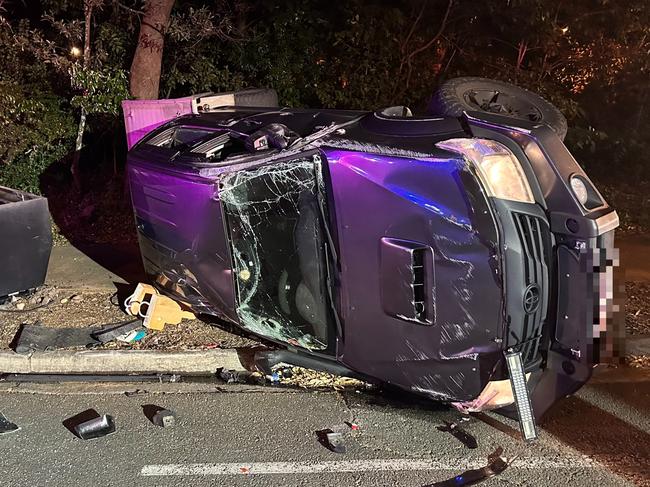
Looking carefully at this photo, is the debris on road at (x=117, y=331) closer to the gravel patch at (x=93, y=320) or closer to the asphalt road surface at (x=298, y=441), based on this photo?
the gravel patch at (x=93, y=320)

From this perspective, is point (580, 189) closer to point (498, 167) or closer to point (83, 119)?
point (498, 167)

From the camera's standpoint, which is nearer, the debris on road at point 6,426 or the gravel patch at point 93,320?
the debris on road at point 6,426

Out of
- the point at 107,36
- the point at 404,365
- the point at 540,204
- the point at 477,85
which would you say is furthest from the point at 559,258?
the point at 107,36

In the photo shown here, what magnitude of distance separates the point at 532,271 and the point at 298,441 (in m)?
1.65

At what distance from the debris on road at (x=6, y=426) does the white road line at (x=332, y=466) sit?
101 cm

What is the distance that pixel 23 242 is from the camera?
5.35 meters

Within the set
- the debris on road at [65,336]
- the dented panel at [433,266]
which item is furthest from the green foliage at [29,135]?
the dented panel at [433,266]

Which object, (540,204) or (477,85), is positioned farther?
(477,85)

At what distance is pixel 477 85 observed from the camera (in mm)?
3930

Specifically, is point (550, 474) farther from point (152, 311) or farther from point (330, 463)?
point (152, 311)

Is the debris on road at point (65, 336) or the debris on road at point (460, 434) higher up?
the debris on road at point (460, 434)

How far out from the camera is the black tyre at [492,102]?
354 centimetres

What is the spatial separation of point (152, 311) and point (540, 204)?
3.26 meters

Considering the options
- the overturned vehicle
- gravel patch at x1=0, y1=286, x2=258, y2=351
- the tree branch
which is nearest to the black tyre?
the overturned vehicle
